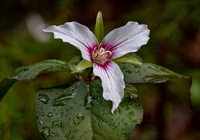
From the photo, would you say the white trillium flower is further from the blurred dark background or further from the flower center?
the blurred dark background

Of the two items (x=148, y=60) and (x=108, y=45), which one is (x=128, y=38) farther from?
(x=148, y=60)

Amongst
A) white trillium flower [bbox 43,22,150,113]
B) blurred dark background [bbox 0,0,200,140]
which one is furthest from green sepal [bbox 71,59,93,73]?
blurred dark background [bbox 0,0,200,140]

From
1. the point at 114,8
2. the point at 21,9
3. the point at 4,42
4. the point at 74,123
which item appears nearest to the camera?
the point at 74,123

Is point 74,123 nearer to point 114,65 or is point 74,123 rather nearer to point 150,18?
point 114,65

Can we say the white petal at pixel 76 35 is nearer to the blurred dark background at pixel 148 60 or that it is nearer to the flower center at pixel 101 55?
the flower center at pixel 101 55

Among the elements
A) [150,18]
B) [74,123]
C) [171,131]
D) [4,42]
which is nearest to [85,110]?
[74,123]
